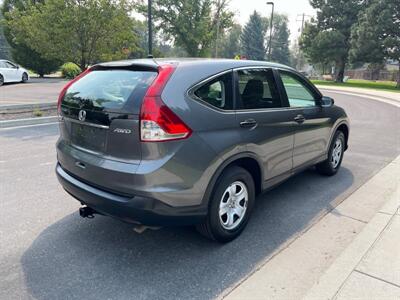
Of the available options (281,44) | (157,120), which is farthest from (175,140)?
(281,44)

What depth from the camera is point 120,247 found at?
3088mm

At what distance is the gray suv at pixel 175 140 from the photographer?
8.45 feet

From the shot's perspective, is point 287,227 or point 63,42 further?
point 63,42

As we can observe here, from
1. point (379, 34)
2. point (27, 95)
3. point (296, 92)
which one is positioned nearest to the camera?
point (296, 92)

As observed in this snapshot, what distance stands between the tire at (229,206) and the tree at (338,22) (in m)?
44.3

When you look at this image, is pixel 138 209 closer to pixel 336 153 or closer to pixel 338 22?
pixel 336 153

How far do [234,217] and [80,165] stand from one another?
154cm

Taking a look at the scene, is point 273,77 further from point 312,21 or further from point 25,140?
point 312,21

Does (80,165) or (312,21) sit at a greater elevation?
(312,21)

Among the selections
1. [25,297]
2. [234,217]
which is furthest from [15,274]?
[234,217]

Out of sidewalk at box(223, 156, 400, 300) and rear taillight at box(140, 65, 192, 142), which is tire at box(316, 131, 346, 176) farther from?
rear taillight at box(140, 65, 192, 142)

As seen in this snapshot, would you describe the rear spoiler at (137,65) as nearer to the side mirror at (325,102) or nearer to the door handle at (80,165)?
the door handle at (80,165)

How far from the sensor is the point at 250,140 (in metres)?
3.18

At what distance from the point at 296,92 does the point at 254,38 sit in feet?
241
